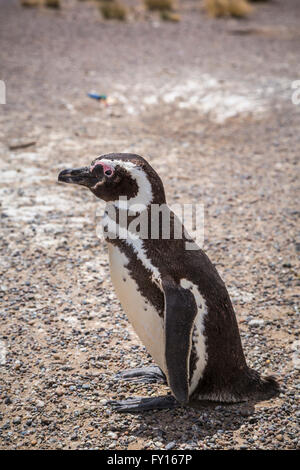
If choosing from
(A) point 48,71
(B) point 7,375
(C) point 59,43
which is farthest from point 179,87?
(B) point 7,375

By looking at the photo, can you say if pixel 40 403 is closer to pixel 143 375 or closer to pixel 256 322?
pixel 143 375

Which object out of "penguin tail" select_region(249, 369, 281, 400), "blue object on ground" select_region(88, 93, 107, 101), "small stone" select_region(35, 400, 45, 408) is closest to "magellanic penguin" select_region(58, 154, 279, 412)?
"penguin tail" select_region(249, 369, 281, 400)

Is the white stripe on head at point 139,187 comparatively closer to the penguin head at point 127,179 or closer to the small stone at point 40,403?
the penguin head at point 127,179

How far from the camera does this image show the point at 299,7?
15.8 m

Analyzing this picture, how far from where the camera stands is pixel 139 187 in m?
2.74

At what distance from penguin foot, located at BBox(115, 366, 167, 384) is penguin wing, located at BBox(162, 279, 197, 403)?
25.3 inches

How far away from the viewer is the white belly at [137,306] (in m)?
2.80

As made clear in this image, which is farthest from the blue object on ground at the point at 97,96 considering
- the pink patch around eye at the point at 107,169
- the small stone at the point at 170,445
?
the small stone at the point at 170,445

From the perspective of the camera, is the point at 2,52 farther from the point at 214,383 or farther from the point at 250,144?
the point at 214,383

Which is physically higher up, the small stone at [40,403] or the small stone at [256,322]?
the small stone at [256,322]

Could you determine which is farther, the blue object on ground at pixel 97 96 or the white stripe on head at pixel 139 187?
the blue object on ground at pixel 97 96

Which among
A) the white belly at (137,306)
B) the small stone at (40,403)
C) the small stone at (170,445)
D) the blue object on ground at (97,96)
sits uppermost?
the blue object on ground at (97,96)

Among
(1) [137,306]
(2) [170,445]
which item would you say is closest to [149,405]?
(2) [170,445]
